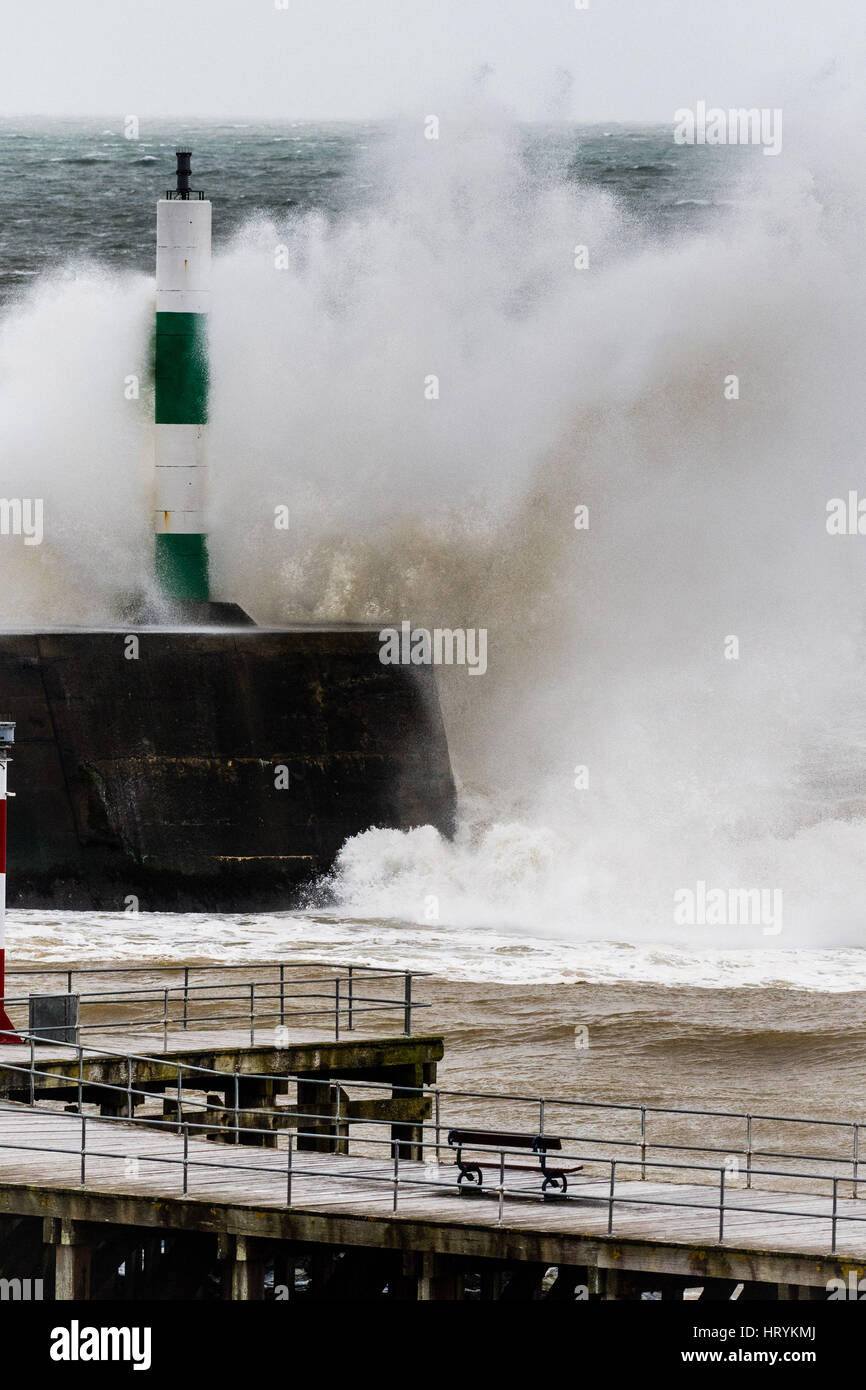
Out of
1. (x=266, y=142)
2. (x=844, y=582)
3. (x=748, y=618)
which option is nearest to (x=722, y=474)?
(x=748, y=618)

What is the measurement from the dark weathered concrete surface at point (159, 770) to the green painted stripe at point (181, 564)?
2.07 metres

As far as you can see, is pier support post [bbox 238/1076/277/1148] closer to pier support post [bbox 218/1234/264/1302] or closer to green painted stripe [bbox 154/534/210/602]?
A: pier support post [bbox 218/1234/264/1302]

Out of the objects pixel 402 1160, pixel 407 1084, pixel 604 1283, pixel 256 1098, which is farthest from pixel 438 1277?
pixel 407 1084

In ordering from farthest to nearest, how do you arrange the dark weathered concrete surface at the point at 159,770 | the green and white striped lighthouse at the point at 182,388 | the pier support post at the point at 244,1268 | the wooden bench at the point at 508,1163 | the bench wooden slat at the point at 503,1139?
the green and white striped lighthouse at the point at 182,388, the dark weathered concrete surface at the point at 159,770, the bench wooden slat at the point at 503,1139, the wooden bench at the point at 508,1163, the pier support post at the point at 244,1268

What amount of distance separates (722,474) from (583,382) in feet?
10.8

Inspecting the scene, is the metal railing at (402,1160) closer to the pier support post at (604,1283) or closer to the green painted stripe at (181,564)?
the pier support post at (604,1283)

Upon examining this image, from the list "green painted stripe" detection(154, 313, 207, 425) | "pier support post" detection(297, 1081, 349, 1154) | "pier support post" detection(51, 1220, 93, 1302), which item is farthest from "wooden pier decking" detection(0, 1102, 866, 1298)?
"green painted stripe" detection(154, 313, 207, 425)

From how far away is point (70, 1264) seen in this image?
1289 cm

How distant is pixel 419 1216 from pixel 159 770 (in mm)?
18426

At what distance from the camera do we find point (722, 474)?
39750mm

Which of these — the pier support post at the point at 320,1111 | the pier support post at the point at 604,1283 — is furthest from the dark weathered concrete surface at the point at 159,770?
the pier support post at the point at 604,1283

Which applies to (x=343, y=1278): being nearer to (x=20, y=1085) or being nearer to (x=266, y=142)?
(x=20, y=1085)

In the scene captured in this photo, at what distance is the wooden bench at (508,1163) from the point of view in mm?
13227

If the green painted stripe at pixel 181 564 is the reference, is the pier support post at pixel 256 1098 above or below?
below
